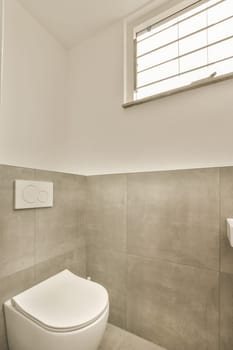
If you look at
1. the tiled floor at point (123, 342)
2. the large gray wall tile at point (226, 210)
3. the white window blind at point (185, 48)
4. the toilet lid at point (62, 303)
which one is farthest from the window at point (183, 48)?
the tiled floor at point (123, 342)

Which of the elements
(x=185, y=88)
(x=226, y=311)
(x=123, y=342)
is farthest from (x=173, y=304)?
(x=185, y=88)

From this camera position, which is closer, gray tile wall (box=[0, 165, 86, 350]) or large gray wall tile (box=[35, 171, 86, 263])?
gray tile wall (box=[0, 165, 86, 350])

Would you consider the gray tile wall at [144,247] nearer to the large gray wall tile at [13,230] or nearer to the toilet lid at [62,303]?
the large gray wall tile at [13,230]

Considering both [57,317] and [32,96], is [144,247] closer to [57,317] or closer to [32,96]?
[57,317]

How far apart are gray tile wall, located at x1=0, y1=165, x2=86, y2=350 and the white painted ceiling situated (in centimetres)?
133

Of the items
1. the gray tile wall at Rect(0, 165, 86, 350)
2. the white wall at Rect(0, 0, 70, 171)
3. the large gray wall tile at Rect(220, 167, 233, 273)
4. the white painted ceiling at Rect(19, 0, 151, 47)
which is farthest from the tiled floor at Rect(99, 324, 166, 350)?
the white painted ceiling at Rect(19, 0, 151, 47)

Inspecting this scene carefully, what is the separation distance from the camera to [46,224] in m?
1.33

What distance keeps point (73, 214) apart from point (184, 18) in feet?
5.58

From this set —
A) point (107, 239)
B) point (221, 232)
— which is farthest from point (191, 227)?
point (107, 239)

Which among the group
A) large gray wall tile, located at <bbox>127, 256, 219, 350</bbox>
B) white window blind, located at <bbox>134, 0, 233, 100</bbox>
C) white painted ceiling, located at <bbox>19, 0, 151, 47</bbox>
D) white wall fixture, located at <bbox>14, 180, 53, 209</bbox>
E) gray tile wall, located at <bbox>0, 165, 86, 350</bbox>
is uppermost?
white painted ceiling, located at <bbox>19, 0, 151, 47</bbox>

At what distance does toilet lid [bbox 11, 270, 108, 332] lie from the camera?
2.91 feet

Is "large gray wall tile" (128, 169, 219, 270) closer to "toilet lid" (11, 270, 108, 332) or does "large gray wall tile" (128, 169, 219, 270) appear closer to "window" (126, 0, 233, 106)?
"toilet lid" (11, 270, 108, 332)

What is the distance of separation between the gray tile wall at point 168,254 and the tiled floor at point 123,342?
0.04 m

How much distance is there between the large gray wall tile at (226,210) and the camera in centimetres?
110
